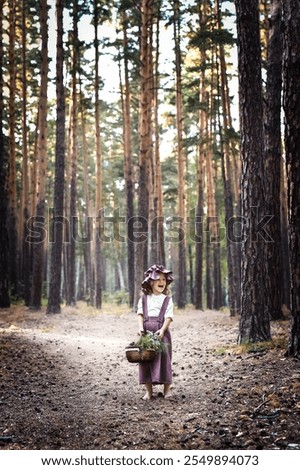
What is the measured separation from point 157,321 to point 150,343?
461 mm

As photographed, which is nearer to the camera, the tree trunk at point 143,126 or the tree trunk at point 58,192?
the tree trunk at point 58,192

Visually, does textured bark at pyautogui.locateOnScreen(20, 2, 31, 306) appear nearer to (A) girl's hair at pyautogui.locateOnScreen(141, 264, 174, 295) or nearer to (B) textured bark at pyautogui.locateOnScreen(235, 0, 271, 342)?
(B) textured bark at pyautogui.locateOnScreen(235, 0, 271, 342)

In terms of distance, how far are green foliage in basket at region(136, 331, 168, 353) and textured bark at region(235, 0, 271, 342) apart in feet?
9.25

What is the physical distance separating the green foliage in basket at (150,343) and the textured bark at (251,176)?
2.82 meters

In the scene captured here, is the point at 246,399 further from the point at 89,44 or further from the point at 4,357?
the point at 89,44

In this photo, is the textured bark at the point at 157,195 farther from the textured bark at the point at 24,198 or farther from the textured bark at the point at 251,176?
the textured bark at the point at 251,176

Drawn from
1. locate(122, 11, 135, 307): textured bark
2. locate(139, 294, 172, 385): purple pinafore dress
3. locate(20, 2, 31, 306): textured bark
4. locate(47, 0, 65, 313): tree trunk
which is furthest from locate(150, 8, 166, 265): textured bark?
locate(139, 294, 172, 385): purple pinafore dress

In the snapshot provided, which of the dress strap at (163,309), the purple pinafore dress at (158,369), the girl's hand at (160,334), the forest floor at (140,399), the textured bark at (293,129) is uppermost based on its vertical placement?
the textured bark at (293,129)

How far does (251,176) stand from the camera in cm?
828

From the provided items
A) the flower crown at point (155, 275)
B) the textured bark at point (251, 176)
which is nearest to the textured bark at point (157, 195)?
the textured bark at point (251, 176)

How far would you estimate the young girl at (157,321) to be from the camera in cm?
601

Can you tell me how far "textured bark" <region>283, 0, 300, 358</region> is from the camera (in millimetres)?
6031

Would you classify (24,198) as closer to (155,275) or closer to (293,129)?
(155,275)

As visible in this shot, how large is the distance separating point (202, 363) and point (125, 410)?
286 cm
